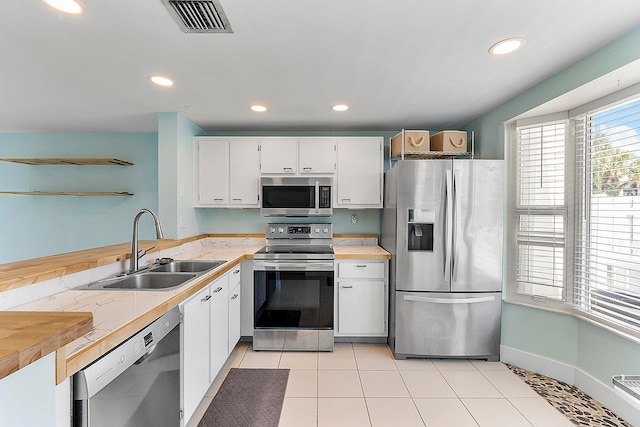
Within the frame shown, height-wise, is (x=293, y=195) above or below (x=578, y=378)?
above

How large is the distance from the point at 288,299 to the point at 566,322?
7.36 ft

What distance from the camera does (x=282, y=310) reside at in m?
2.81

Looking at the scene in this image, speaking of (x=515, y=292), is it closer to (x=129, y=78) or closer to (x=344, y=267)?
(x=344, y=267)

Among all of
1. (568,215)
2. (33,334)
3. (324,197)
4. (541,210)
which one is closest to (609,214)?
(568,215)

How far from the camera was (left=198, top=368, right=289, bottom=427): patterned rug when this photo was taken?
1.89 metres

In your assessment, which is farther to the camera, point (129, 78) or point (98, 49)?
point (129, 78)

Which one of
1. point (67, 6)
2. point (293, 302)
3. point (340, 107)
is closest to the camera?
point (67, 6)

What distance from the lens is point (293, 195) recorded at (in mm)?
3154

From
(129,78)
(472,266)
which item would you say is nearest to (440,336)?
(472,266)

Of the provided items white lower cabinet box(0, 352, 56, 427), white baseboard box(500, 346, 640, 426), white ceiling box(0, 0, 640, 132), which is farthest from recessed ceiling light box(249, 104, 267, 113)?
white baseboard box(500, 346, 640, 426)

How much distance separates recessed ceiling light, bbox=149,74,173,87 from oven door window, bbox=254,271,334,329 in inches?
67.1

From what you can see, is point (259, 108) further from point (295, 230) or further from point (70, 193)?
point (70, 193)

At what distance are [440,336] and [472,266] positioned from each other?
0.68 metres

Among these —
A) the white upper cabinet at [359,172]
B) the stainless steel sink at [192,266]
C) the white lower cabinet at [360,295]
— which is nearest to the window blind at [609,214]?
the white lower cabinet at [360,295]
